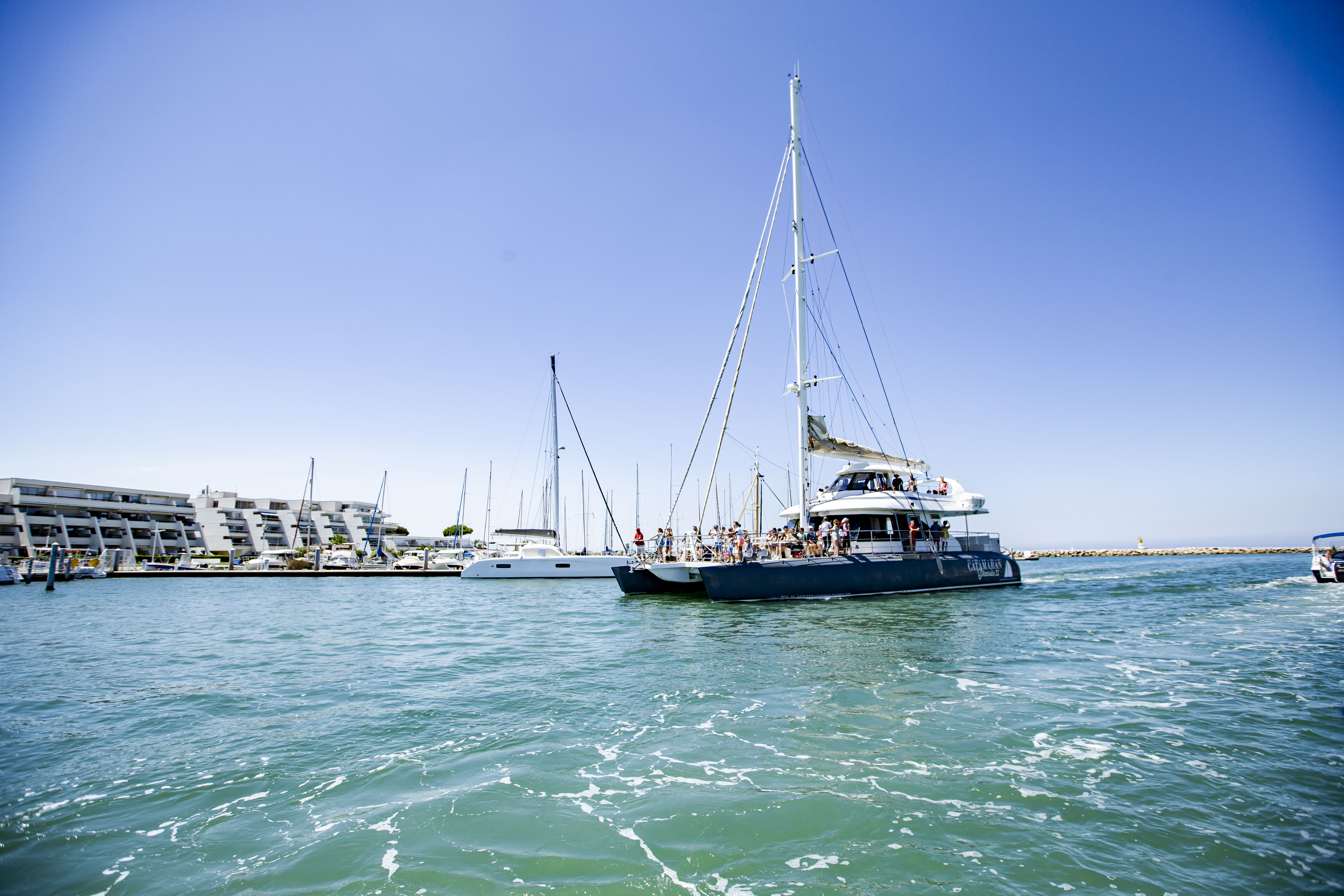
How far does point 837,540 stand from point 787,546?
81.2 inches

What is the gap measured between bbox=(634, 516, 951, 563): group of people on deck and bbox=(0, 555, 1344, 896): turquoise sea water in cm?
925

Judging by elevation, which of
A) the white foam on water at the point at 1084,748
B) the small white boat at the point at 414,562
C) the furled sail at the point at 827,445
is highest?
the furled sail at the point at 827,445

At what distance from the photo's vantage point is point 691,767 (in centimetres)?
599

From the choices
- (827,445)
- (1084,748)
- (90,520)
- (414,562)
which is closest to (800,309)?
(827,445)

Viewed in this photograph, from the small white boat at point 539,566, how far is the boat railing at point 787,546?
18.0m

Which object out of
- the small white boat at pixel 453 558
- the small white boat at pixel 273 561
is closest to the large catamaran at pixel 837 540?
the small white boat at pixel 453 558

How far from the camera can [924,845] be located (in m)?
4.38

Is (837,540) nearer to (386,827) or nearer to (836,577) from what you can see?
(836,577)

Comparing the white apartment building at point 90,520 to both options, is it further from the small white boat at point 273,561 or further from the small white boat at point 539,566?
the small white boat at point 539,566

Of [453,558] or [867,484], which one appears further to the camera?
[453,558]

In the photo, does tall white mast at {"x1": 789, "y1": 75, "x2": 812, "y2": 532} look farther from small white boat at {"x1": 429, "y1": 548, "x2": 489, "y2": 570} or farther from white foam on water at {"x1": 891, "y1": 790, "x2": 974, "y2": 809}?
small white boat at {"x1": 429, "y1": 548, "x2": 489, "y2": 570}

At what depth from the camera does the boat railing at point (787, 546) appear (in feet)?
76.2

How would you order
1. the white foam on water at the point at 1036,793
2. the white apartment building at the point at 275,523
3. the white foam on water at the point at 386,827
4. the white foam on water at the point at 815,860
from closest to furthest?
1. the white foam on water at the point at 815,860
2. the white foam on water at the point at 386,827
3. the white foam on water at the point at 1036,793
4. the white apartment building at the point at 275,523

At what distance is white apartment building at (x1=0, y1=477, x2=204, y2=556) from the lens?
202 feet
